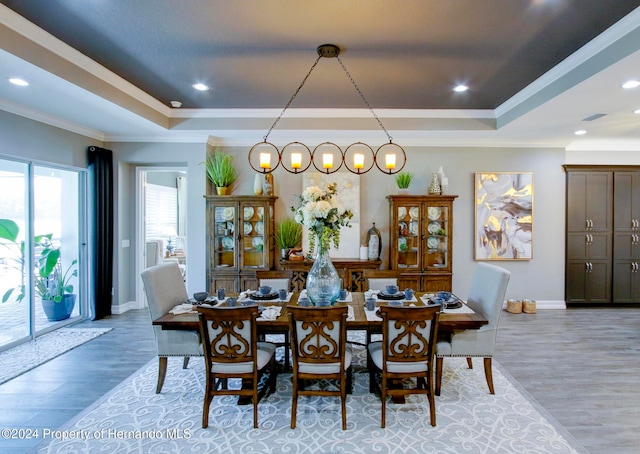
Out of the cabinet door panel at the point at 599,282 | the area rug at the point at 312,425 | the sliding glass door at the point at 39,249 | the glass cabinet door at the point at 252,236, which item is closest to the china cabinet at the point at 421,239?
the glass cabinet door at the point at 252,236

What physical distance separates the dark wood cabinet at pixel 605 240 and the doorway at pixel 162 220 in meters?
6.64

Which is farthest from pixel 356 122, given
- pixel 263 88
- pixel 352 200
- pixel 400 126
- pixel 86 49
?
pixel 86 49

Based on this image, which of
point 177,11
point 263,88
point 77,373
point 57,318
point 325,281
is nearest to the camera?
point 177,11

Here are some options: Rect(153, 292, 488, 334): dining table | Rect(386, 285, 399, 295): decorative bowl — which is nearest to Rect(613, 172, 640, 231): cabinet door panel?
Rect(153, 292, 488, 334): dining table

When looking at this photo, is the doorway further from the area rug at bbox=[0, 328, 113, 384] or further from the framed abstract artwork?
the framed abstract artwork

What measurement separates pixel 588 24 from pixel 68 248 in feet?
21.0

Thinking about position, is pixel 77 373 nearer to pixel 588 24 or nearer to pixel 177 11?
pixel 177 11

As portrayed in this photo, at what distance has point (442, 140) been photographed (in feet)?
17.6

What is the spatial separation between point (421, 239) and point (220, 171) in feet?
10.5

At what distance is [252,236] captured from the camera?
5238 mm

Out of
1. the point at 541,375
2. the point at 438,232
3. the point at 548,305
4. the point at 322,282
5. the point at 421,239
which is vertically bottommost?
the point at 541,375

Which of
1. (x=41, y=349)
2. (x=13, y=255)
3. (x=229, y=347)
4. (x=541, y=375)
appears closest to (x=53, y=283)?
(x=13, y=255)

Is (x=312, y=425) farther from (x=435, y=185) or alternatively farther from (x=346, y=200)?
(x=435, y=185)

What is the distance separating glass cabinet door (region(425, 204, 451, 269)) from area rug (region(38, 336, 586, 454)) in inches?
93.0
